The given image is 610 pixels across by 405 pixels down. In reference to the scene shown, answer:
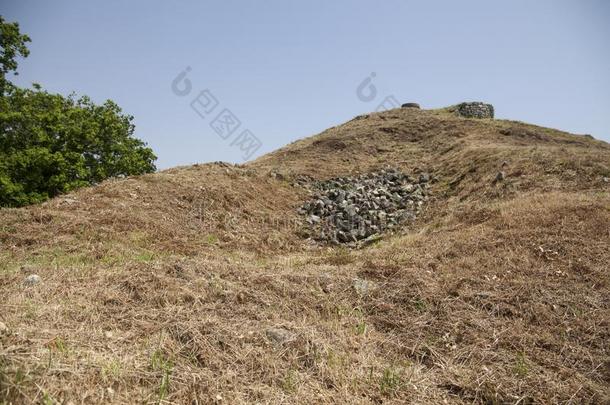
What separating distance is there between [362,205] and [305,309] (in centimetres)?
737

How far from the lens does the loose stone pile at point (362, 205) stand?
9836mm

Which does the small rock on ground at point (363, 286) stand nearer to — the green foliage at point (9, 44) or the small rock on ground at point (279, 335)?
the small rock on ground at point (279, 335)

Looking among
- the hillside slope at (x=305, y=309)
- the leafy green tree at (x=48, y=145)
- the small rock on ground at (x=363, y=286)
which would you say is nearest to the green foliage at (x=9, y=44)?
the leafy green tree at (x=48, y=145)

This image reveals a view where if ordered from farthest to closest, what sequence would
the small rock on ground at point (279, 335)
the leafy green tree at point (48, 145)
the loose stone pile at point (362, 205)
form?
the leafy green tree at point (48, 145) < the loose stone pile at point (362, 205) < the small rock on ground at point (279, 335)

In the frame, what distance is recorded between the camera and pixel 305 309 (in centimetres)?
429

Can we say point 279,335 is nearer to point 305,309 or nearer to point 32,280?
point 305,309

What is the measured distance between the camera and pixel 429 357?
11.8 feet

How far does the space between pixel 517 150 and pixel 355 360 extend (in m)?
11.6

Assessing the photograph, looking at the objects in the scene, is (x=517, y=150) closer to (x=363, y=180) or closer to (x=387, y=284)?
(x=363, y=180)

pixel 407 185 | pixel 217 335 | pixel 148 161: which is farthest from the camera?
pixel 148 161

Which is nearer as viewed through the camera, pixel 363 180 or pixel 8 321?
pixel 8 321

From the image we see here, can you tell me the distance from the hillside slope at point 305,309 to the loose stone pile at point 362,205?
1192 millimetres

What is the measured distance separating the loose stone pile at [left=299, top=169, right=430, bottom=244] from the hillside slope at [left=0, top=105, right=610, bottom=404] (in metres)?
1.19

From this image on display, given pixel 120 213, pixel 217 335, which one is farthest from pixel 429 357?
pixel 120 213
